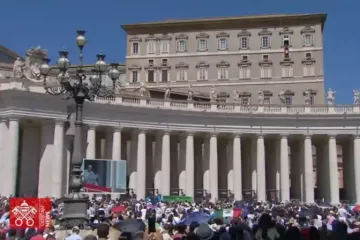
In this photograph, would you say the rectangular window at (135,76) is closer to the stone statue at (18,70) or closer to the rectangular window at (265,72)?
the rectangular window at (265,72)

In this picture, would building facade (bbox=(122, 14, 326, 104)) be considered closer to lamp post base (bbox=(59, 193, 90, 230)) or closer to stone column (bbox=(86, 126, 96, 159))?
stone column (bbox=(86, 126, 96, 159))

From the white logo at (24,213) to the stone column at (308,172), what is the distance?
45677mm

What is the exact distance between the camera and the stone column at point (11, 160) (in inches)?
1841

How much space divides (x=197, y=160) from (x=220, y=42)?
2415 centimetres

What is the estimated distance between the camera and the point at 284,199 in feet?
192

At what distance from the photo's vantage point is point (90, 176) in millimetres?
44219

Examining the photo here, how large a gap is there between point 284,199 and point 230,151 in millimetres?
7879

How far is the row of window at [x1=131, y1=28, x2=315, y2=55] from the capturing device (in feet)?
262

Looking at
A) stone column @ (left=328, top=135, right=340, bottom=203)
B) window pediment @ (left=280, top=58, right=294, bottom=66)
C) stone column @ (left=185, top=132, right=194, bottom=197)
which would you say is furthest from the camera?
window pediment @ (left=280, top=58, right=294, bottom=66)

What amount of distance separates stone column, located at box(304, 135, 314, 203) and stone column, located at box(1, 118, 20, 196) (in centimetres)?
3109

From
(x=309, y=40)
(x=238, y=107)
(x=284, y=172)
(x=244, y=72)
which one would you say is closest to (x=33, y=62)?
(x=238, y=107)

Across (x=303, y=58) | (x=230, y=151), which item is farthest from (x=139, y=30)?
(x=230, y=151)

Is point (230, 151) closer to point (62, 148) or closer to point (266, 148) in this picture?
point (266, 148)

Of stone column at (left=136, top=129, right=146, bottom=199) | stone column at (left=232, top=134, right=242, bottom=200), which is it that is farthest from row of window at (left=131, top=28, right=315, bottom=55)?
stone column at (left=136, top=129, right=146, bottom=199)
